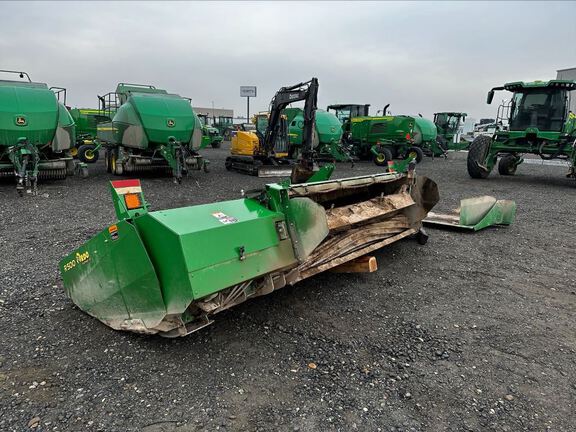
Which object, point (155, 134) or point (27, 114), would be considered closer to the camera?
point (27, 114)

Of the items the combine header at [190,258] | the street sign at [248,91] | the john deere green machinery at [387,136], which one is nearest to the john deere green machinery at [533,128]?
the john deere green machinery at [387,136]

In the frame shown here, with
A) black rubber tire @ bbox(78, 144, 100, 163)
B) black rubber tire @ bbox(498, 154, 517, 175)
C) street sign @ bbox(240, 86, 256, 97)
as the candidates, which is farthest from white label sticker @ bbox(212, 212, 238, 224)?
street sign @ bbox(240, 86, 256, 97)

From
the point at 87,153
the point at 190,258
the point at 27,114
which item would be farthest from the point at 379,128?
the point at 190,258

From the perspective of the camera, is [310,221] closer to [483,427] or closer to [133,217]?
[133,217]

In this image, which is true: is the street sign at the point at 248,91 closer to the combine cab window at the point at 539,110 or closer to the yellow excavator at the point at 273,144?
the yellow excavator at the point at 273,144

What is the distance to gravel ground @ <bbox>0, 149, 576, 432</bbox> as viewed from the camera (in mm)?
1878

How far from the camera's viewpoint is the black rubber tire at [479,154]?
10180mm

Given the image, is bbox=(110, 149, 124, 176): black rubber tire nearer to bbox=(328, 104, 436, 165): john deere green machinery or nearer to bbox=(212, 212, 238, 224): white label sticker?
bbox=(212, 212, 238, 224): white label sticker

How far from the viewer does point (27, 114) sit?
717 centimetres

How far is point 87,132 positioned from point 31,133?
7701 millimetres

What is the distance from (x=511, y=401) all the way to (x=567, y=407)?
263 millimetres

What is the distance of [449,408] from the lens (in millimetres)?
1954

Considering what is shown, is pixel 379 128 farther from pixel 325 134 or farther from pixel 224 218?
pixel 224 218

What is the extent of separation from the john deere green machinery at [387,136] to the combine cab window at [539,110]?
3.55 metres
